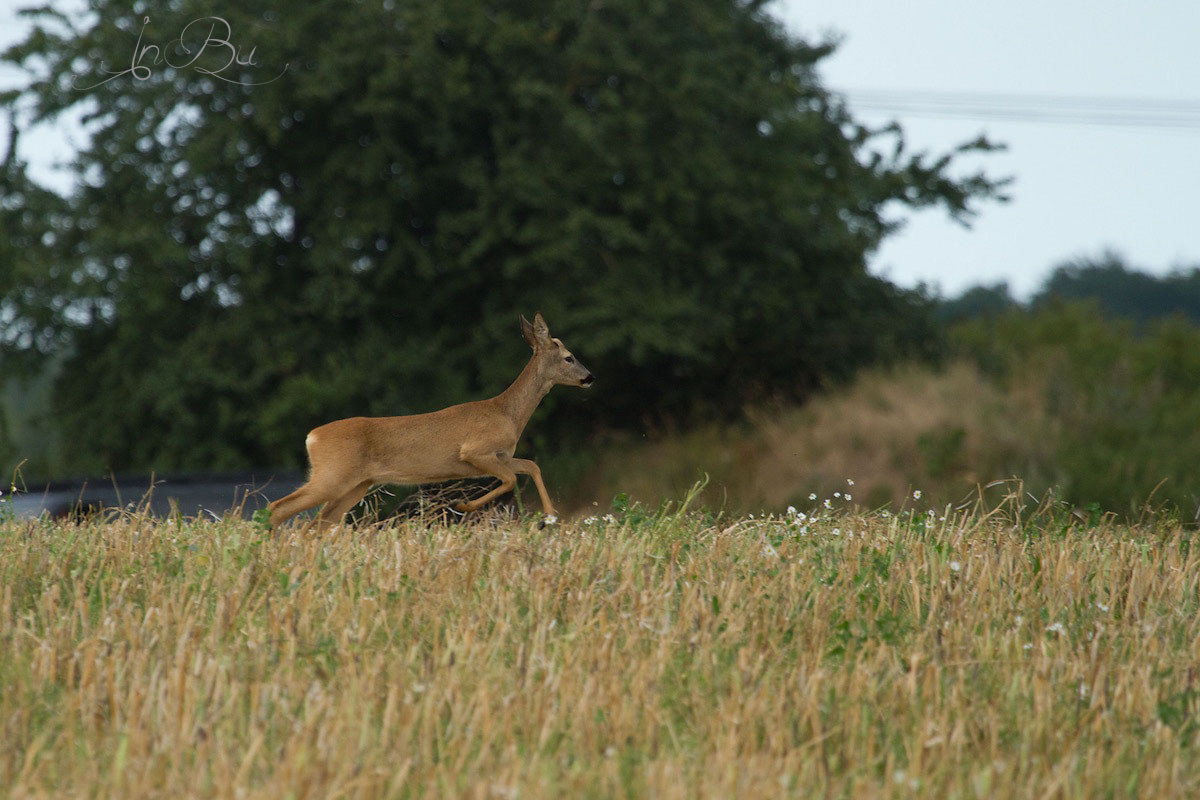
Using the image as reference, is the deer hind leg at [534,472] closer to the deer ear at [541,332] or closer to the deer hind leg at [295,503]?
the deer ear at [541,332]

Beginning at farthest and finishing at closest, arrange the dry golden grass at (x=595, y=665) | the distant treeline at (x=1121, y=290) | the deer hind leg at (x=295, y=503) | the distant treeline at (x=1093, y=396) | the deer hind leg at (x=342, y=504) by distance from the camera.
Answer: the distant treeline at (x=1121, y=290) → the distant treeline at (x=1093, y=396) → the deer hind leg at (x=342, y=504) → the deer hind leg at (x=295, y=503) → the dry golden grass at (x=595, y=665)

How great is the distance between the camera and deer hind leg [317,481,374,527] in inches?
324

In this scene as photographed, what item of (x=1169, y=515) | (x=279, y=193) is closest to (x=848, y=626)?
(x=1169, y=515)

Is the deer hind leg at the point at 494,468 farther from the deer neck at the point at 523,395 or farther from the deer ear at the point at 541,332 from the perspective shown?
the deer ear at the point at 541,332

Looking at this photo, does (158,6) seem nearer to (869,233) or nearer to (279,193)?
(279,193)

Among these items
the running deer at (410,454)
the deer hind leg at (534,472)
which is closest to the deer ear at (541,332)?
the running deer at (410,454)

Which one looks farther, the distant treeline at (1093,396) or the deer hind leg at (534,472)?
the distant treeline at (1093,396)

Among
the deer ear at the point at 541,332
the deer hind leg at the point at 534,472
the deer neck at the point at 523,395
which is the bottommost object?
the deer hind leg at the point at 534,472

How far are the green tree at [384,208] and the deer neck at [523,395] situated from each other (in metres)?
11.0

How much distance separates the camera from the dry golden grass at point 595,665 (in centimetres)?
405

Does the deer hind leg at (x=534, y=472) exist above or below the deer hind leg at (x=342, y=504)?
above

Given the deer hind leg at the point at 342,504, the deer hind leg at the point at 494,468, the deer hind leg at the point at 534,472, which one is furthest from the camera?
the deer hind leg at the point at 342,504

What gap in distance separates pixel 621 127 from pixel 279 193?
535 centimetres

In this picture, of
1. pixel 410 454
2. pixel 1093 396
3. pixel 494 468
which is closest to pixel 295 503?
pixel 410 454
